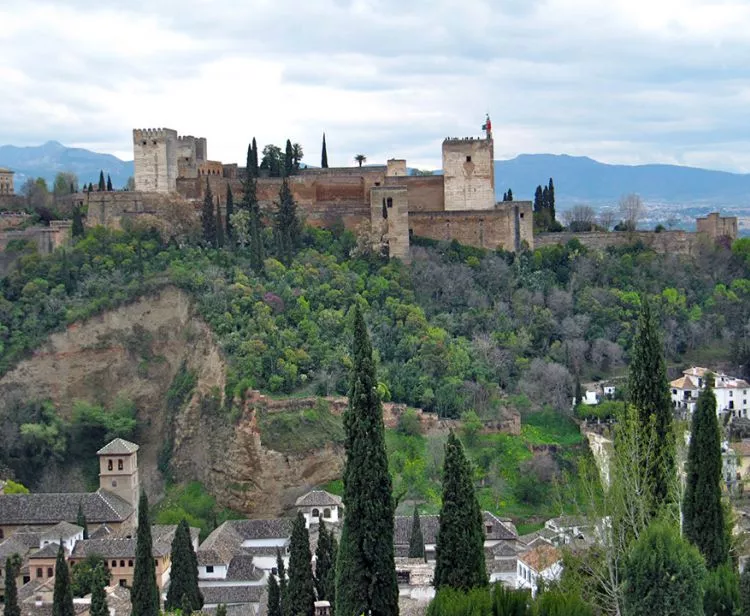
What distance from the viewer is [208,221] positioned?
5684 centimetres

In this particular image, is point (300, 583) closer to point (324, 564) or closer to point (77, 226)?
point (324, 564)

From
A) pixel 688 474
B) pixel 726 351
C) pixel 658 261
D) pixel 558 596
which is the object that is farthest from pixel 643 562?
pixel 658 261

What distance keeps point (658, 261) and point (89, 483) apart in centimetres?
2519

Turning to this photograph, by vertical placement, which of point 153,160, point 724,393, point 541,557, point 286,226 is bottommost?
point 541,557

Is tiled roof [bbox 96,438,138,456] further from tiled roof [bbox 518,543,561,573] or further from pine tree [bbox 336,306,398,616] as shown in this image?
pine tree [bbox 336,306,398,616]

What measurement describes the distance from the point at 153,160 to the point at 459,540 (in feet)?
123

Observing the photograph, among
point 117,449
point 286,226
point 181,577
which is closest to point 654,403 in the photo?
point 181,577

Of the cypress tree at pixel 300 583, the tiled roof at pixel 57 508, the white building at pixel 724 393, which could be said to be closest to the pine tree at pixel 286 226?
the tiled roof at pixel 57 508

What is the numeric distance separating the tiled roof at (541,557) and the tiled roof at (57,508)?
13363mm

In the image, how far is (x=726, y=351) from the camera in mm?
55625

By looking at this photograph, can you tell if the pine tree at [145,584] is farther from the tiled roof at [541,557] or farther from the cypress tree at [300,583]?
the tiled roof at [541,557]

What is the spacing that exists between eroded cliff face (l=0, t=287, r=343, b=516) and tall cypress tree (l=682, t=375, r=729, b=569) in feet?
71.9

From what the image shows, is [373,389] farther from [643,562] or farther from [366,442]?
[643,562]

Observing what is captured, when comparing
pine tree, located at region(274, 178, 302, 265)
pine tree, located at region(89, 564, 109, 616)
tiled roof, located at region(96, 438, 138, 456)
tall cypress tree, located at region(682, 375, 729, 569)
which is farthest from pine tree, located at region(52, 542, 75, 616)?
pine tree, located at region(274, 178, 302, 265)
